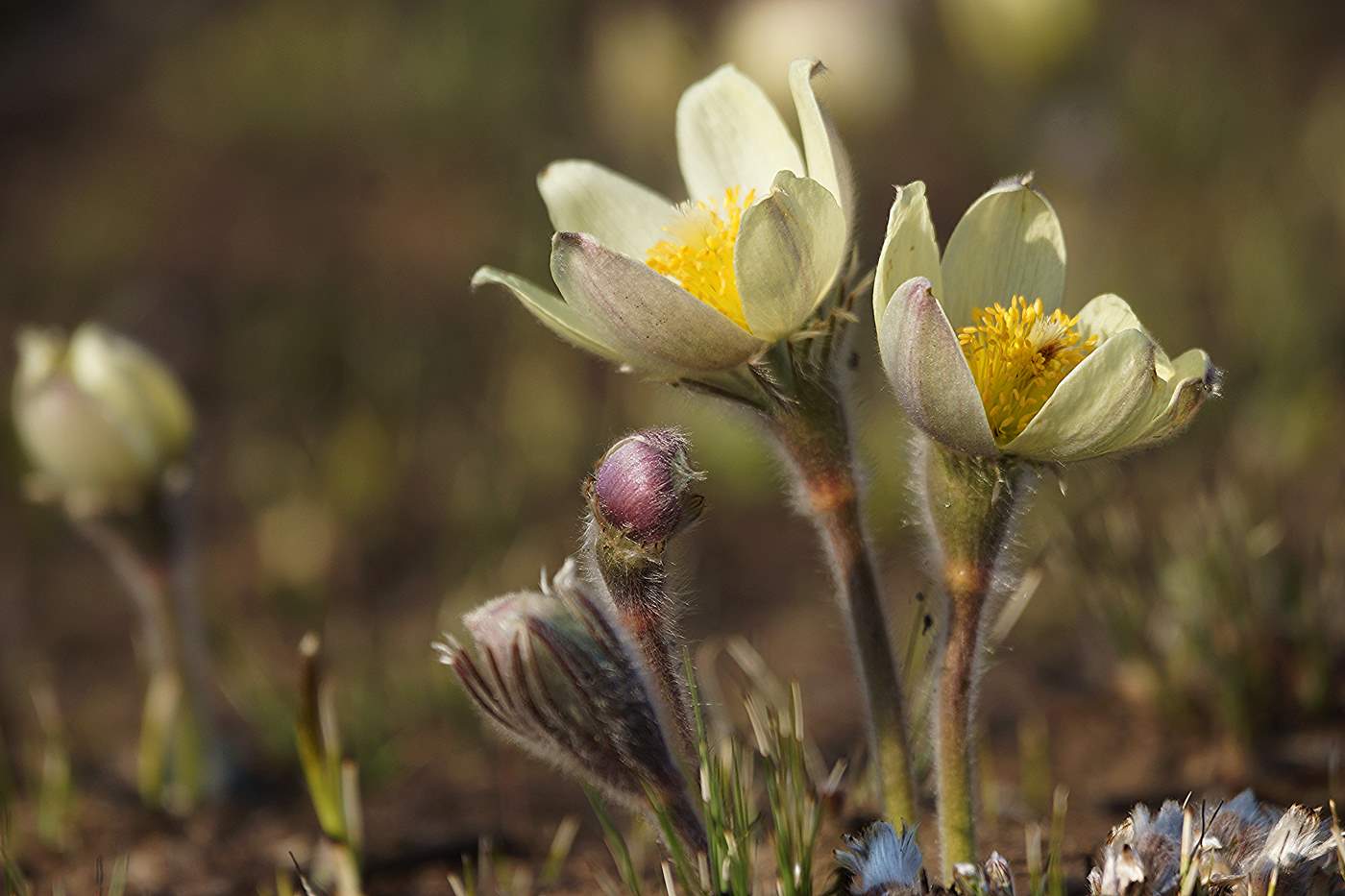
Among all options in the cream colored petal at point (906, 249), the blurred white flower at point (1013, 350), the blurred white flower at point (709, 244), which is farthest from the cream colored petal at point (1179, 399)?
the blurred white flower at point (709, 244)

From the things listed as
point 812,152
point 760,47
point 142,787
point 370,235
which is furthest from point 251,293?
point 812,152

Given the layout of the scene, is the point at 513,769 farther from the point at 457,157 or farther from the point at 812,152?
the point at 457,157

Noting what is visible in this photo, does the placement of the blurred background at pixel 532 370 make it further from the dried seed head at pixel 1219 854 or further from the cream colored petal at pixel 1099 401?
the dried seed head at pixel 1219 854

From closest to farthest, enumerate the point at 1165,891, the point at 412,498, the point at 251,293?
the point at 1165,891 < the point at 412,498 < the point at 251,293

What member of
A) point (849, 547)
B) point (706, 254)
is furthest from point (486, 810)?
point (706, 254)

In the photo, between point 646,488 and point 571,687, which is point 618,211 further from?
point 571,687

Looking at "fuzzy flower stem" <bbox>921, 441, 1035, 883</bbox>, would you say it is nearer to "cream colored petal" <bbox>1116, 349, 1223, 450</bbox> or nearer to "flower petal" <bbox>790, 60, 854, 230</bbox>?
"cream colored petal" <bbox>1116, 349, 1223, 450</bbox>
